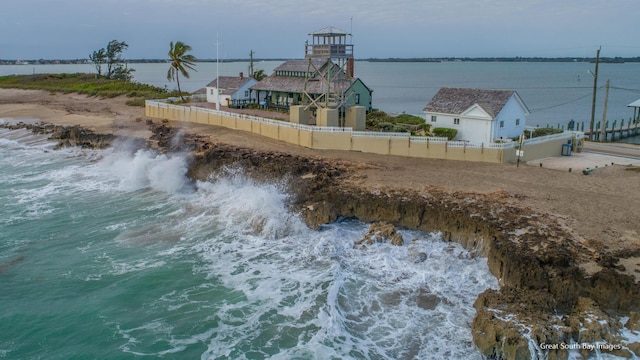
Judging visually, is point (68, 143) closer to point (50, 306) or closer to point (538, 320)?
point (50, 306)

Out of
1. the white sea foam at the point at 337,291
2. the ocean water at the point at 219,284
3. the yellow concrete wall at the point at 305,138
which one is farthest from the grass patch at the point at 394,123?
the white sea foam at the point at 337,291

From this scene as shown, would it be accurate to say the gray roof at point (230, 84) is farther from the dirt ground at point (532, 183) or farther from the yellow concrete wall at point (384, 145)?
the dirt ground at point (532, 183)

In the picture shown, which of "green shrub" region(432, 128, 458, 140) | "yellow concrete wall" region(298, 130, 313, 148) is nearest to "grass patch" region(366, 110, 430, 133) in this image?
"green shrub" region(432, 128, 458, 140)

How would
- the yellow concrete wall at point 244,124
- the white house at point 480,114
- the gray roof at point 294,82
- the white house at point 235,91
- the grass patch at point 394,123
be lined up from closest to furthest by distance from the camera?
the white house at point 480,114 < the grass patch at point 394,123 < the yellow concrete wall at point 244,124 < the gray roof at point 294,82 < the white house at point 235,91

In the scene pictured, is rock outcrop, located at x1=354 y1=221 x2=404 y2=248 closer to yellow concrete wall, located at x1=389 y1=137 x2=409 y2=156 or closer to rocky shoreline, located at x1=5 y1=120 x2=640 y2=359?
rocky shoreline, located at x1=5 y1=120 x2=640 y2=359

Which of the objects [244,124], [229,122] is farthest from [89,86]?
[244,124]

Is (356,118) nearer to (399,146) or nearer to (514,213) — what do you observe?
(399,146)
